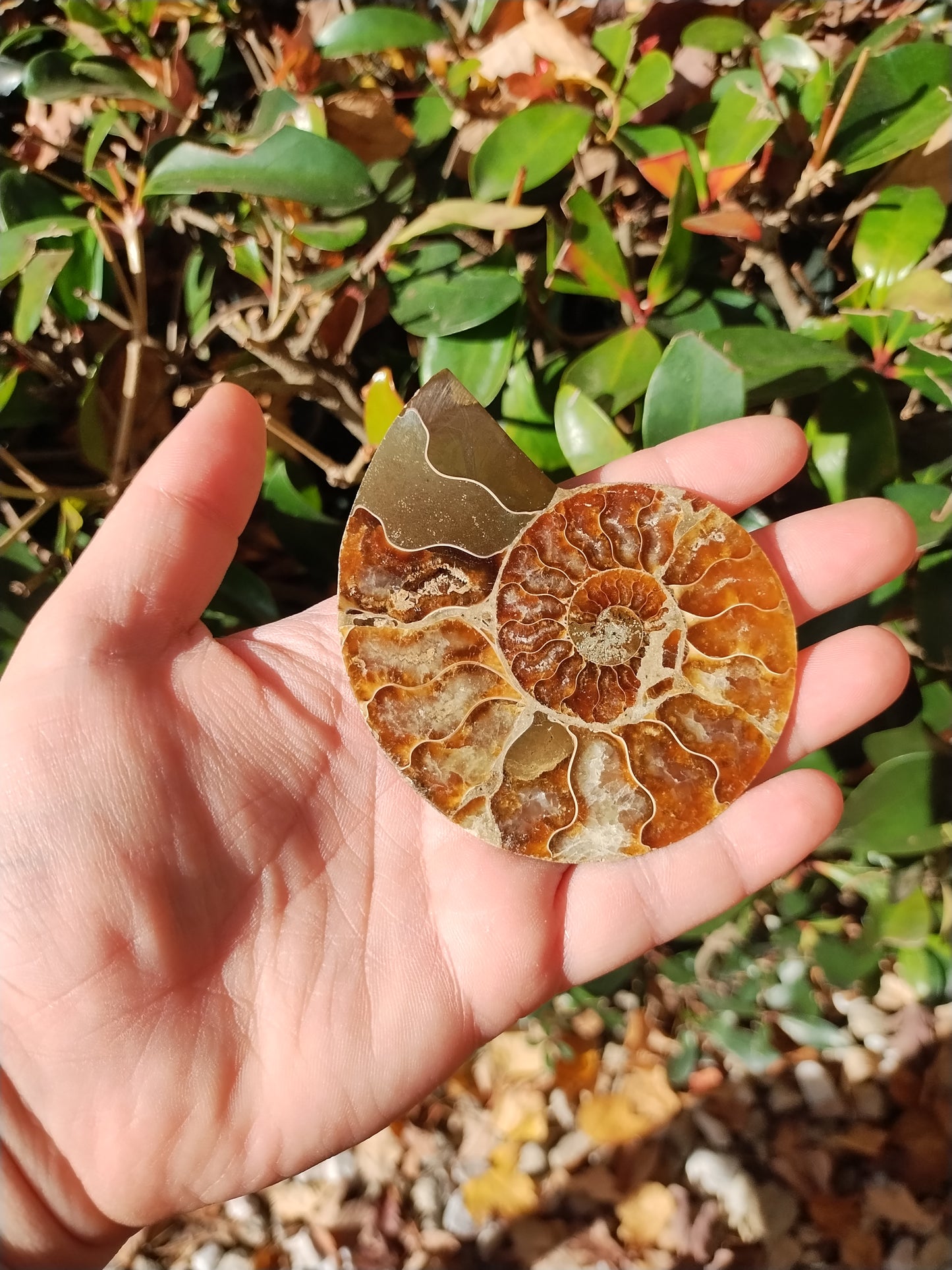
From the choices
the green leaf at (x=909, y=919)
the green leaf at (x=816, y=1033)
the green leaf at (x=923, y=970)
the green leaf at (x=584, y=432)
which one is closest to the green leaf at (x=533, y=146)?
the green leaf at (x=584, y=432)

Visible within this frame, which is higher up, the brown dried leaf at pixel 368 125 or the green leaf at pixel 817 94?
the brown dried leaf at pixel 368 125

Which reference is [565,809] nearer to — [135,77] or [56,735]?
[56,735]

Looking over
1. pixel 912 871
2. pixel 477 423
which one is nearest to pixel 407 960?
pixel 477 423

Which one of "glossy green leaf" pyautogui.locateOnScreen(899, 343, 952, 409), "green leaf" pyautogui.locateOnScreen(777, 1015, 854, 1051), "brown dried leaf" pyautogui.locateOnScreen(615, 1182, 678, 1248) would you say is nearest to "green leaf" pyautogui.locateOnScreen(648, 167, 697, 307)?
"glossy green leaf" pyautogui.locateOnScreen(899, 343, 952, 409)

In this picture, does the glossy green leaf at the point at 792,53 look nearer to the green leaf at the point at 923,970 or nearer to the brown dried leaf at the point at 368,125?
the brown dried leaf at the point at 368,125

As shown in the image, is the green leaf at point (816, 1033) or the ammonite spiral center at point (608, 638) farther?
the green leaf at point (816, 1033)

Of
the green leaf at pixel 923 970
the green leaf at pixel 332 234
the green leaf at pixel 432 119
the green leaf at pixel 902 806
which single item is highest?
the green leaf at pixel 432 119

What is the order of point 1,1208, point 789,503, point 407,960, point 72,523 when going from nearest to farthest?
point 1,1208 < point 407,960 < point 72,523 < point 789,503

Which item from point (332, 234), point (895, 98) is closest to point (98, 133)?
point (332, 234)
